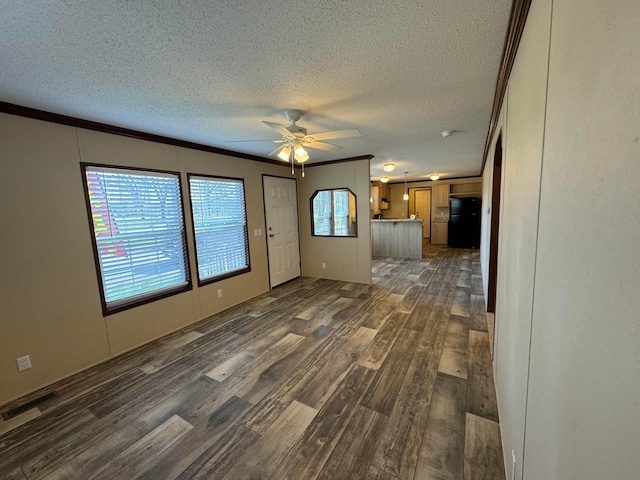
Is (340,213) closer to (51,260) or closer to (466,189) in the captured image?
(51,260)

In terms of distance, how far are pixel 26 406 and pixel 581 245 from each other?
11.3ft

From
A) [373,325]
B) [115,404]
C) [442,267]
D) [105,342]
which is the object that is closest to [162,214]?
[105,342]

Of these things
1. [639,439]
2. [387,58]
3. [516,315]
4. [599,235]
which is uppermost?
[387,58]

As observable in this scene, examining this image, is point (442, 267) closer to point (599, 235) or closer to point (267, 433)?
point (267, 433)

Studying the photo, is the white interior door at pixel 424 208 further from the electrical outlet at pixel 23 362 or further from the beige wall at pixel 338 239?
the electrical outlet at pixel 23 362

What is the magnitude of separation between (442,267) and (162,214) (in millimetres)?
5317

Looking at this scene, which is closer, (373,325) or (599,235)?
(599,235)

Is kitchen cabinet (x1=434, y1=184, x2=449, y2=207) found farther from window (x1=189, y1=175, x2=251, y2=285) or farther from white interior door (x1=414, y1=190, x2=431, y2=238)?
window (x1=189, y1=175, x2=251, y2=285)

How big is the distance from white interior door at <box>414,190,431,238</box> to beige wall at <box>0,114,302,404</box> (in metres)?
8.03

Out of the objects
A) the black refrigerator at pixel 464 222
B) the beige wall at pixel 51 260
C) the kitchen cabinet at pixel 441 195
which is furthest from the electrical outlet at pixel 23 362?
the kitchen cabinet at pixel 441 195

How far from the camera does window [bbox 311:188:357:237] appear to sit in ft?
17.0

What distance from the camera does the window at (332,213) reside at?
204 inches

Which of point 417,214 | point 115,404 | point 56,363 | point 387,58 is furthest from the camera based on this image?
point 417,214

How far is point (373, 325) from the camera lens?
3178 millimetres
